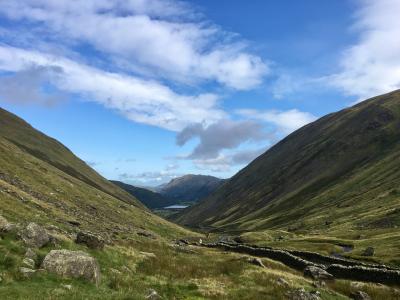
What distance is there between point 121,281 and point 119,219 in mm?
87749

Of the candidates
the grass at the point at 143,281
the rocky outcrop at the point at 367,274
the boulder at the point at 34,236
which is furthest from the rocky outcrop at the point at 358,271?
the boulder at the point at 34,236

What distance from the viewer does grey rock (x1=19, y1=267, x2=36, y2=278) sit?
23.4 meters

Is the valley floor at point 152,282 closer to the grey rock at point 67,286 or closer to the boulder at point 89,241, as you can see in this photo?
the grey rock at point 67,286

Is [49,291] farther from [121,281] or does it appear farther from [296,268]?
[296,268]

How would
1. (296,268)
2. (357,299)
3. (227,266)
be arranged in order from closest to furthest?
(357,299) < (227,266) < (296,268)

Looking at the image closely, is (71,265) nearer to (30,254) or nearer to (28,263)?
(28,263)

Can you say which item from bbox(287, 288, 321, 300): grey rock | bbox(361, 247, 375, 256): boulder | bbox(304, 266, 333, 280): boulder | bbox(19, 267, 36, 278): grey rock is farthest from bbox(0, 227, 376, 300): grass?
bbox(361, 247, 375, 256): boulder

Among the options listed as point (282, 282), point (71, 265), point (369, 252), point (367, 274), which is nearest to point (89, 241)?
point (71, 265)

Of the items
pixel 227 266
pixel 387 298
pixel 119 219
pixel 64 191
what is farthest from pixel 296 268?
pixel 64 191

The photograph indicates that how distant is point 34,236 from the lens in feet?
97.3

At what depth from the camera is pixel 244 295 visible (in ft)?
96.1

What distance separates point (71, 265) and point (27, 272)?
8.14 feet

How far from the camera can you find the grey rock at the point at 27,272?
23.4 metres

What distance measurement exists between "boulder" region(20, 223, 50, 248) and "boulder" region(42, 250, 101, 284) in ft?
11.9
